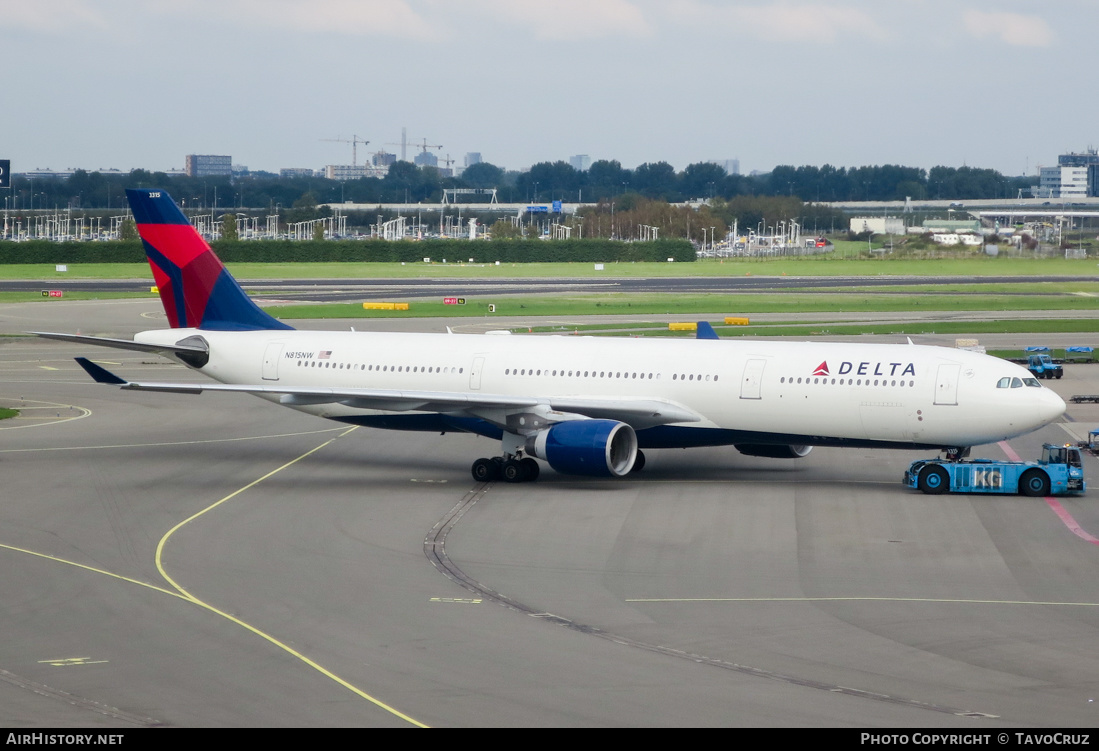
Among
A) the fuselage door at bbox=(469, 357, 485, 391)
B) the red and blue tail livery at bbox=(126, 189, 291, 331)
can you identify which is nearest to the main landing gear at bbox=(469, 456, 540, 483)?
the fuselage door at bbox=(469, 357, 485, 391)

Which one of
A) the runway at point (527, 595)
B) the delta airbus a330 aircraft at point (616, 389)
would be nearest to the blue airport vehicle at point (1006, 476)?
the runway at point (527, 595)

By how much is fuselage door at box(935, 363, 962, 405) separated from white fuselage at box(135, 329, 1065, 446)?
26 millimetres

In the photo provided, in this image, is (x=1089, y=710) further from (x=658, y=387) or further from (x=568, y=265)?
(x=568, y=265)

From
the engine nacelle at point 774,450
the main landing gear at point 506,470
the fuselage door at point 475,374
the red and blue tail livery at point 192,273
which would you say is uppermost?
the red and blue tail livery at point 192,273

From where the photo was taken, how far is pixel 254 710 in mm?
17000

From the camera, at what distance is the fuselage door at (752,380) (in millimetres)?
34688

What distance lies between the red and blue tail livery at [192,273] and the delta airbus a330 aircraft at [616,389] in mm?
556

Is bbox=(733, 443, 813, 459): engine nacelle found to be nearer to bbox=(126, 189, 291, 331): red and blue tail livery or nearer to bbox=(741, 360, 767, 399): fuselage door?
bbox=(741, 360, 767, 399): fuselage door

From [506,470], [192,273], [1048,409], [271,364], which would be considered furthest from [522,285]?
[1048,409]

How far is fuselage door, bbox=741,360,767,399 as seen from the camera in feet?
114

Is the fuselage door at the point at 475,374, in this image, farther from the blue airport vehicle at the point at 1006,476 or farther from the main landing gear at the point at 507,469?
the blue airport vehicle at the point at 1006,476

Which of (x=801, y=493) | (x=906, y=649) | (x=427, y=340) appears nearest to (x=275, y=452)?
(x=427, y=340)

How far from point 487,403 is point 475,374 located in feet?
9.74

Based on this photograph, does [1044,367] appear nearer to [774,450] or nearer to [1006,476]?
[774,450]
